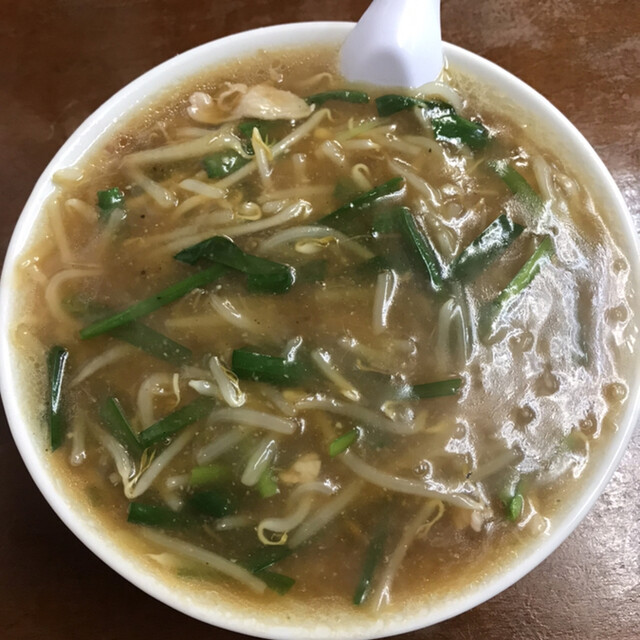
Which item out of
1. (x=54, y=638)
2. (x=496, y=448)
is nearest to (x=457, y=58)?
(x=496, y=448)

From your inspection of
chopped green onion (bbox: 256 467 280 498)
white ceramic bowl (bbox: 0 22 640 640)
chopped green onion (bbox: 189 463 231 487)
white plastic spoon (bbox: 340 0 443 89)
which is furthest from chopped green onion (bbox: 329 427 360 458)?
white plastic spoon (bbox: 340 0 443 89)

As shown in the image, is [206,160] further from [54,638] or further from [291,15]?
[54,638]

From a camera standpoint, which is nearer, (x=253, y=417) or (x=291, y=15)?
(x=253, y=417)

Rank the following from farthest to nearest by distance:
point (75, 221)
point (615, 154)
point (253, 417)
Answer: point (615, 154)
point (75, 221)
point (253, 417)

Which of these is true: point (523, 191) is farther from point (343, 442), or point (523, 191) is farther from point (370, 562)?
point (370, 562)

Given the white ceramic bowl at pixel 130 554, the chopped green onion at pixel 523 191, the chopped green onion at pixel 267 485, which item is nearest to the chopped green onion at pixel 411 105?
the white ceramic bowl at pixel 130 554

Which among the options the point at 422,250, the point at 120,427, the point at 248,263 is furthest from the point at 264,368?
the point at 422,250

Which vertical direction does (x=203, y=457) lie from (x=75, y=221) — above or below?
below
